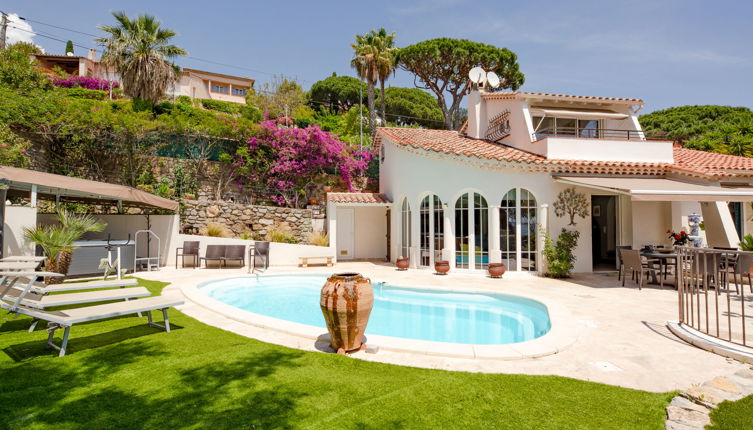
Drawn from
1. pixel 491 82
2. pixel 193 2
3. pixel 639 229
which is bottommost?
pixel 639 229

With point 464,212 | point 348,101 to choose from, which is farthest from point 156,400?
point 348,101

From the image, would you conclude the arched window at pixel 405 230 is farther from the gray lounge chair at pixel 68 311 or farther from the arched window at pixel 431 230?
the gray lounge chair at pixel 68 311

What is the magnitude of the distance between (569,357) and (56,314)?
31.8ft

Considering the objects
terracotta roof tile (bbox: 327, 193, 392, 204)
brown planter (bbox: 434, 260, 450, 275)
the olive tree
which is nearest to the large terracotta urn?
brown planter (bbox: 434, 260, 450, 275)

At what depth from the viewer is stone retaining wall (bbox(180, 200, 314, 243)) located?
2491 centimetres

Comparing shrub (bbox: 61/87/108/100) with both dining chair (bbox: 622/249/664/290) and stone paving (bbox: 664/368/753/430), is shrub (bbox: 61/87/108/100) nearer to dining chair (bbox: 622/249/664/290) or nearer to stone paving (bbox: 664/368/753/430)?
dining chair (bbox: 622/249/664/290)

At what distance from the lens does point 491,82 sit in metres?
26.3

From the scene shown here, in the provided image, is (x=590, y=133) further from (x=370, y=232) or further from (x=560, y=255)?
(x=370, y=232)

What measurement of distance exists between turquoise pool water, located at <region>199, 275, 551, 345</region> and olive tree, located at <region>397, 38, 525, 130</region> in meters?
35.9

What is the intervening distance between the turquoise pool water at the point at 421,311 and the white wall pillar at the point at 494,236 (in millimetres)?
4922

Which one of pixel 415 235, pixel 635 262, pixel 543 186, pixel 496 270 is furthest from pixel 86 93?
pixel 635 262

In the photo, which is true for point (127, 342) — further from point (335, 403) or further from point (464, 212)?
point (464, 212)

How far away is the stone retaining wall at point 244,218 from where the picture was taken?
81.7 feet

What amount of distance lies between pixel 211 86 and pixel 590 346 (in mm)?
74781
